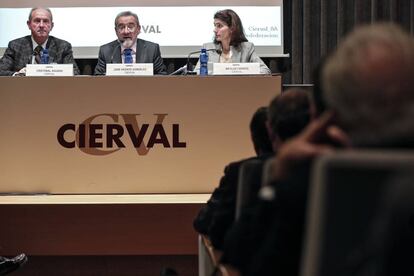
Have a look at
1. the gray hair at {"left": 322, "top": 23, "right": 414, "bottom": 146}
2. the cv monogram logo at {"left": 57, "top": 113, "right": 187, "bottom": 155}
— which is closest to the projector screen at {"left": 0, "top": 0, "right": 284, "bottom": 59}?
the cv monogram logo at {"left": 57, "top": 113, "right": 187, "bottom": 155}

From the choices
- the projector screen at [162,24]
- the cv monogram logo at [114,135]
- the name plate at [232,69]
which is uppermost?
the projector screen at [162,24]

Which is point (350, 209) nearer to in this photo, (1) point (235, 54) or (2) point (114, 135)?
(2) point (114, 135)

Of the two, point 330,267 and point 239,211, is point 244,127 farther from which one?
point 330,267

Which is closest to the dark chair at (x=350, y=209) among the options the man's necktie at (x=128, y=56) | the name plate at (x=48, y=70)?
the name plate at (x=48, y=70)

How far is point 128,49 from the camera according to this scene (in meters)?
4.98

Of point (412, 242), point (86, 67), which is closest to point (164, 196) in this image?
point (412, 242)

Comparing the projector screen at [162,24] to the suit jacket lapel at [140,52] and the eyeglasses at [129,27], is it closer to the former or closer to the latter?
the suit jacket lapel at [140,52]

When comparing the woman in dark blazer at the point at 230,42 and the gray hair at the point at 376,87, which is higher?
the woman in dark blazer at the point at 230,42

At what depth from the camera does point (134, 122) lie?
3.63 m

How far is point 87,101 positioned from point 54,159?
36cm

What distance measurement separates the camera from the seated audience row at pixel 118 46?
499 centimetres

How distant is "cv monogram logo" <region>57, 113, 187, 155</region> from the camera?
362 centimetres

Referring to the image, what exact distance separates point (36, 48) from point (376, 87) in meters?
4.39

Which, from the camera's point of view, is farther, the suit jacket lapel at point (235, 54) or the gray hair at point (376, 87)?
the suit jacket lapel at point (235, 54)
